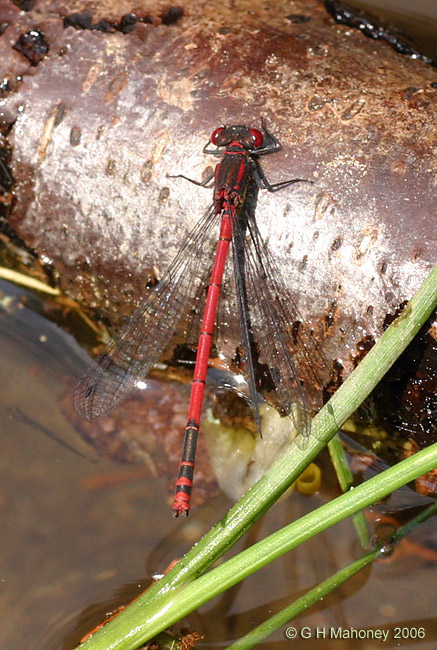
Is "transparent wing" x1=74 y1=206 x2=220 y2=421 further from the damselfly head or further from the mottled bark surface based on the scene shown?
the damselfly head

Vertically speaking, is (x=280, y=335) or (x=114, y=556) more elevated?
(x=280, y=335)

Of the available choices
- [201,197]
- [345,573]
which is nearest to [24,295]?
[201,197]

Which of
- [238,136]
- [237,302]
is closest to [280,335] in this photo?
[237,302]

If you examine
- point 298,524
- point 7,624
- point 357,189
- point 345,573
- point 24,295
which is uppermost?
point 357,189

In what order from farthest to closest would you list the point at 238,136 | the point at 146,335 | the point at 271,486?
the point at 146,335 → the point at 238,136 → the point at 271,486

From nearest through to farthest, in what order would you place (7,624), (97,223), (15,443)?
(7,624)
(97,223)
(15,443)

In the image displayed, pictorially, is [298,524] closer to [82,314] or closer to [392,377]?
[392,377]

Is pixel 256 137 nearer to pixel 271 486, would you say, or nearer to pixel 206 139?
pixel 206 139
